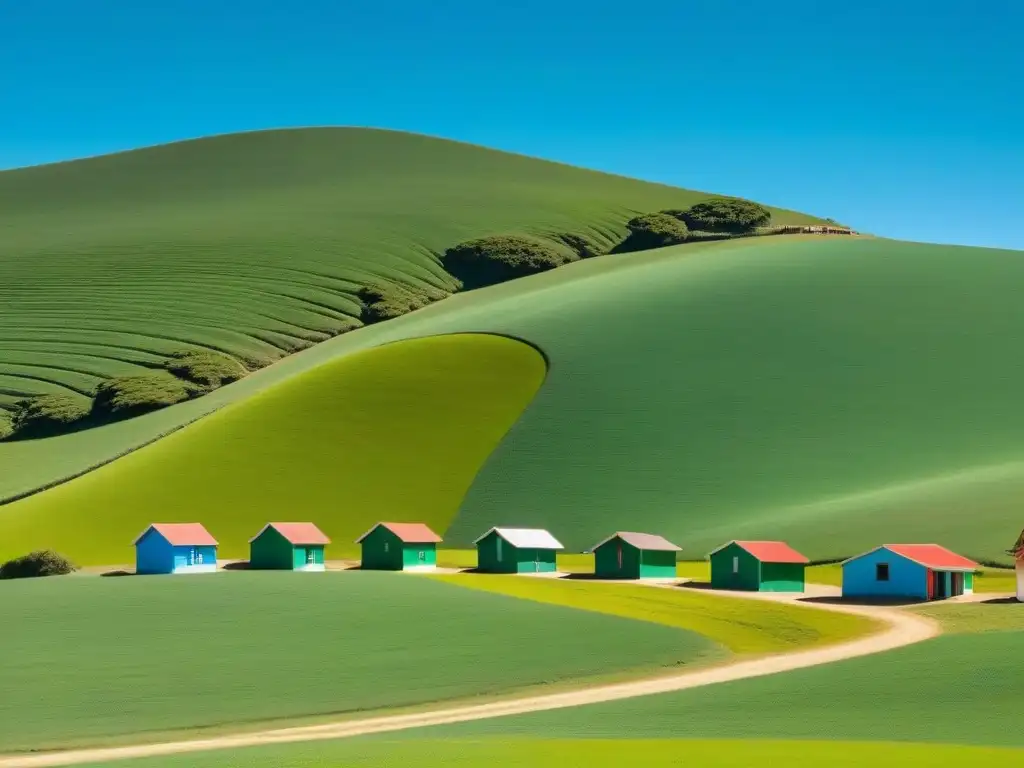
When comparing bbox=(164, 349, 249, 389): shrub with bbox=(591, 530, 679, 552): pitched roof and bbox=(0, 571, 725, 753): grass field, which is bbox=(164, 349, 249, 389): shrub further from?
bbox=(0, 571, 725, 753): grass field

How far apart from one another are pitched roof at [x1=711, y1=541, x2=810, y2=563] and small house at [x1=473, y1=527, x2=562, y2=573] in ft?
28.9

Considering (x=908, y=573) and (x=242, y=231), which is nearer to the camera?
(x=908, y=573)

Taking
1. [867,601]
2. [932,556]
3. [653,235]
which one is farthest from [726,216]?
[867,601]

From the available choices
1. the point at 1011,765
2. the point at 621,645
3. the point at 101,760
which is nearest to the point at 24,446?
the point at 621,645

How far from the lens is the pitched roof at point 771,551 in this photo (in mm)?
60031

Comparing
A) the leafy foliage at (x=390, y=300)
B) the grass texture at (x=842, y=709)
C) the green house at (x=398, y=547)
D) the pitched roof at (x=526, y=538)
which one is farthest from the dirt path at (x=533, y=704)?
the leafy foliage at (x=390, y=300)

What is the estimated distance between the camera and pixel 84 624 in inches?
1703

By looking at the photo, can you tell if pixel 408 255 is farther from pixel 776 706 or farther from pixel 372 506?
pixel 776 706

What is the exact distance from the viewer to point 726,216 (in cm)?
14900

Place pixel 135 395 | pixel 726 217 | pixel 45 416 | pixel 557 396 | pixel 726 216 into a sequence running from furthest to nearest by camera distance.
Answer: pixel 726 216 → pixel 726 217 → pixel 135 395 → pixel 45 416 → pixel 557 396

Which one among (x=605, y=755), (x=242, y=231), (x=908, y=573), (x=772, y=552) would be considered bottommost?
(x=605, y=755)

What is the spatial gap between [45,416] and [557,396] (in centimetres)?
3616

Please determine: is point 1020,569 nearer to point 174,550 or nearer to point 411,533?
point 411,533

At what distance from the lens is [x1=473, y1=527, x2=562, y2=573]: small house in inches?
2571
